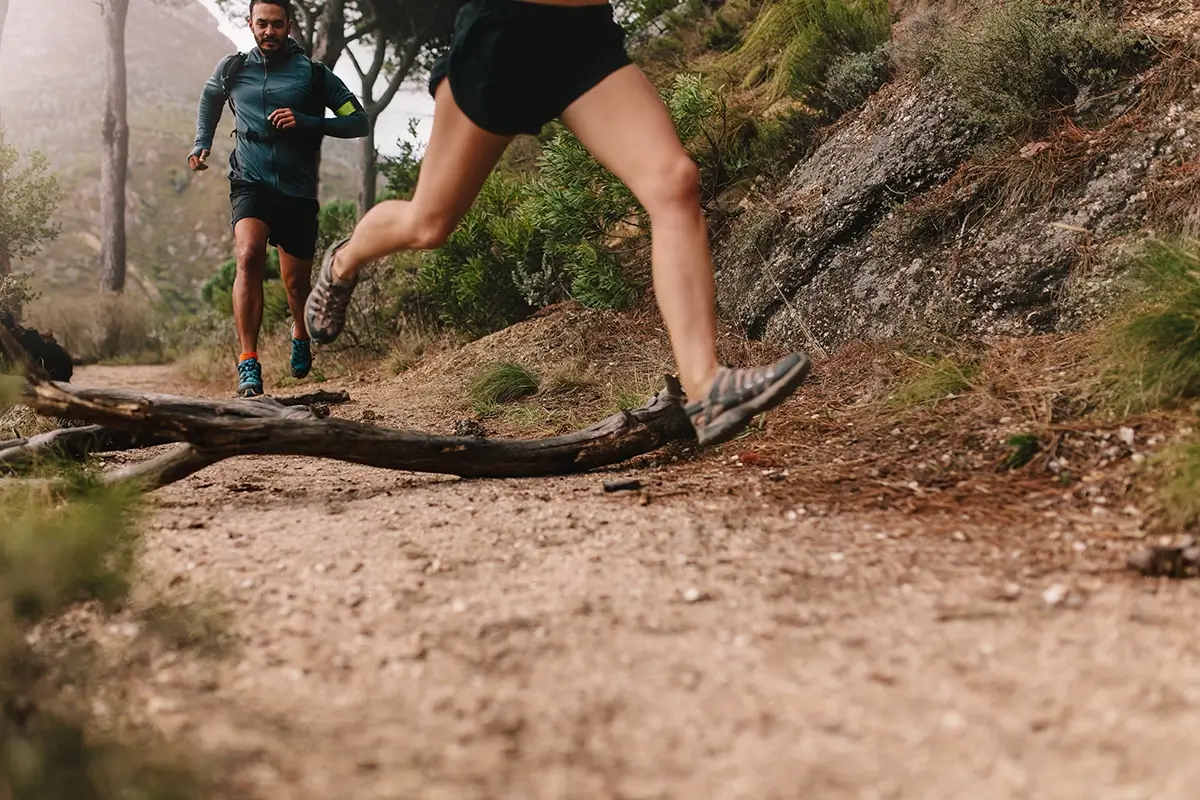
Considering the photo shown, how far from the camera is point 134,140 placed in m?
48.7

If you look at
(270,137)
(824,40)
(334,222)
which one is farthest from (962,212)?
(334,222)

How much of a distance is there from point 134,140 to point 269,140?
50908mm

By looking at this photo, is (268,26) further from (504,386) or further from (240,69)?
(504,386)

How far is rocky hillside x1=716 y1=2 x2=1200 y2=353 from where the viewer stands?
3.61 meters

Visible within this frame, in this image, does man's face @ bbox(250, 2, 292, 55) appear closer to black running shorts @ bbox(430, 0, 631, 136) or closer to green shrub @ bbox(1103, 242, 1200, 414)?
black running shorts @ bbox(430, 0, 631, 136)

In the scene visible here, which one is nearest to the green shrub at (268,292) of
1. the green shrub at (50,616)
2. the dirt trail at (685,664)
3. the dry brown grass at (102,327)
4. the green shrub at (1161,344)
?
the dry brown grass at (102,327)

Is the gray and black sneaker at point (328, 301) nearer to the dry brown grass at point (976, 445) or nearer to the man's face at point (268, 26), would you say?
the dry brown grass at point (976, 445)

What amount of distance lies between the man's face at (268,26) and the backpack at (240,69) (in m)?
0.18

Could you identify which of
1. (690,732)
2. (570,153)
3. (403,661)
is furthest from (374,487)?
(570,153)

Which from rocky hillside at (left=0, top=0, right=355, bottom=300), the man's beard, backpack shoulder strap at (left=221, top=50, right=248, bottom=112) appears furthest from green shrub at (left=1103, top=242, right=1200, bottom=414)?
rocky hillside at (left=0, top=0, right=355, bottom=300)

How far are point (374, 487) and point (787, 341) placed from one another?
8.06 ft

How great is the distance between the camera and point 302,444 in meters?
2.94

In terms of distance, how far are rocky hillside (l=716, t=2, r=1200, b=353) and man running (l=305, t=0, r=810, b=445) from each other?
A: 1.81 meters

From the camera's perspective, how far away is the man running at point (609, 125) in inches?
96.9
